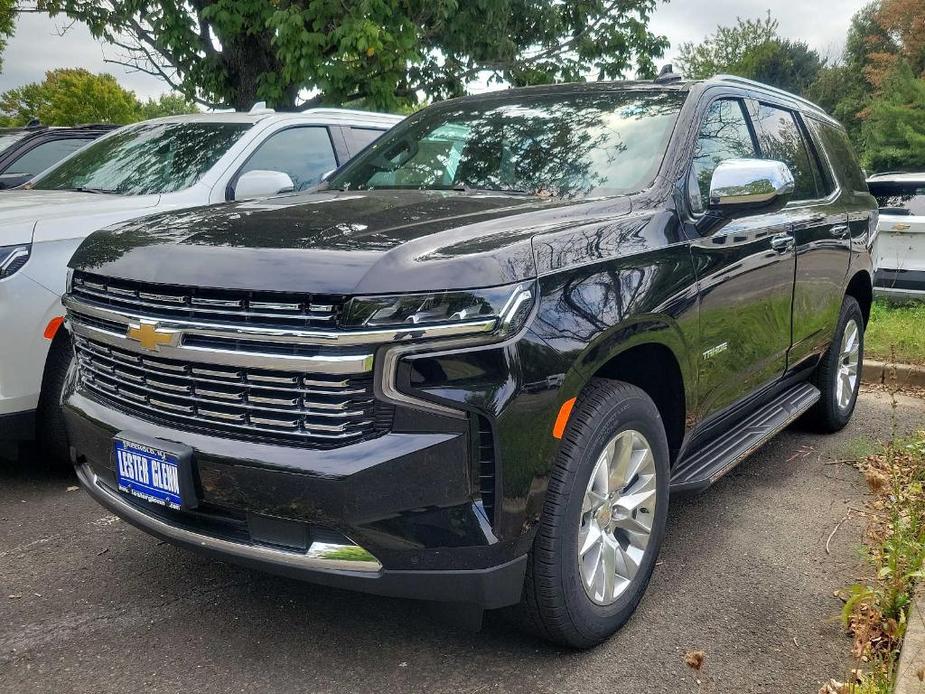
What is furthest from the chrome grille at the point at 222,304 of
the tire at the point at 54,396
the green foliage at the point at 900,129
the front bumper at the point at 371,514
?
the green foliage at the point at 900,129

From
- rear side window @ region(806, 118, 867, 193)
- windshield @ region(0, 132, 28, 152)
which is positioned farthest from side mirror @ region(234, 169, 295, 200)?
windshield @ region(0, 132, 28, 152)

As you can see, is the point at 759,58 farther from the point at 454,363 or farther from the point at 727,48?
the point at 454,363

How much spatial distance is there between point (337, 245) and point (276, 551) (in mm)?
878

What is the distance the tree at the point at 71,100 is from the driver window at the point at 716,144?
169 ft

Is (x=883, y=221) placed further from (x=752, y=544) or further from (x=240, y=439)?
(x=240, y=439)

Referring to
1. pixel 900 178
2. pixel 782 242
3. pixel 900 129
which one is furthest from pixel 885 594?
pixel 900 129

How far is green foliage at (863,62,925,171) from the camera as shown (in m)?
23.2

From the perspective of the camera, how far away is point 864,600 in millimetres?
3125

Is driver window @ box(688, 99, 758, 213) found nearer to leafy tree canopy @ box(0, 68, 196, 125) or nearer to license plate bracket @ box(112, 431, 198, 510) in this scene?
license plate bracket @ box(112, 431, 198, 510)

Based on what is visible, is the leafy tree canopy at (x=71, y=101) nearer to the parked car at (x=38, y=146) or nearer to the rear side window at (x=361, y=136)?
the parked car at (x=38, y=146)

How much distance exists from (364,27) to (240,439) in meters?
7.84

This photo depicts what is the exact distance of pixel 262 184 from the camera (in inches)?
180

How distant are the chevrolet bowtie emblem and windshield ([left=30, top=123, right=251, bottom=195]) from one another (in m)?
2.76

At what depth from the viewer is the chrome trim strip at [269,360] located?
233 cm
